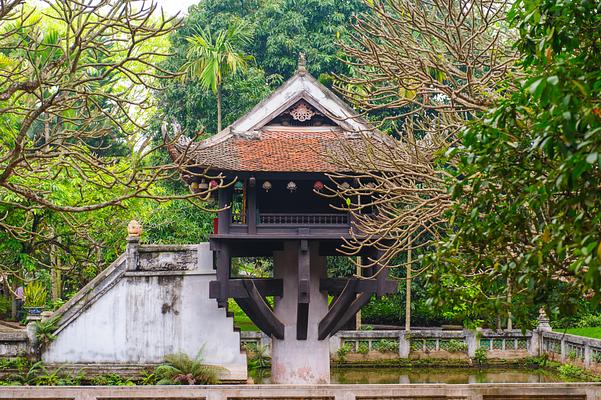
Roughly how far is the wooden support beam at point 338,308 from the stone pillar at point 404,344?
7.12 meters

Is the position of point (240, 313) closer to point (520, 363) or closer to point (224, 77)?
point (224, 77)

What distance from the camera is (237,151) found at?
14070 mm

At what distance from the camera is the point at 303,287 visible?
13.8 metres

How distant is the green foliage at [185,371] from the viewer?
1361 centimetres

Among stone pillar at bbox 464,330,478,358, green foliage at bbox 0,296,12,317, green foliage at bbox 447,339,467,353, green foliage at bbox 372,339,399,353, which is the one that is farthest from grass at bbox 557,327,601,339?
green foliage at bbox 0,296,12,317

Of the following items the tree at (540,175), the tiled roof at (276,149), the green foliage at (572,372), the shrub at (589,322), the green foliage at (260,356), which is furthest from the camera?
the shrub at (589,322)

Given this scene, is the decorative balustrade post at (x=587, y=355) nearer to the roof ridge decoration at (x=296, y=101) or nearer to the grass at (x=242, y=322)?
the roof ridge decoration at (x=296, y=101)

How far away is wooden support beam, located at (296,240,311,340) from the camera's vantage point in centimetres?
1381

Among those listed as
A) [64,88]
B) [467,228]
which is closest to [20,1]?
[64,88]

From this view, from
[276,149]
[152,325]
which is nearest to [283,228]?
[276,149]

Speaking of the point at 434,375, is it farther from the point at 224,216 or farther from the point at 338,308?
the point at 224,216

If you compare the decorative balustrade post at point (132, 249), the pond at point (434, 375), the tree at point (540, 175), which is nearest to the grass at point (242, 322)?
the pond at point (434, 375)

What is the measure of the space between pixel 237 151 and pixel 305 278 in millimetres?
2490

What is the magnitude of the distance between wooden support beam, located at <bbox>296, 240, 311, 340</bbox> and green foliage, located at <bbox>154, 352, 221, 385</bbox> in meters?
1.67
